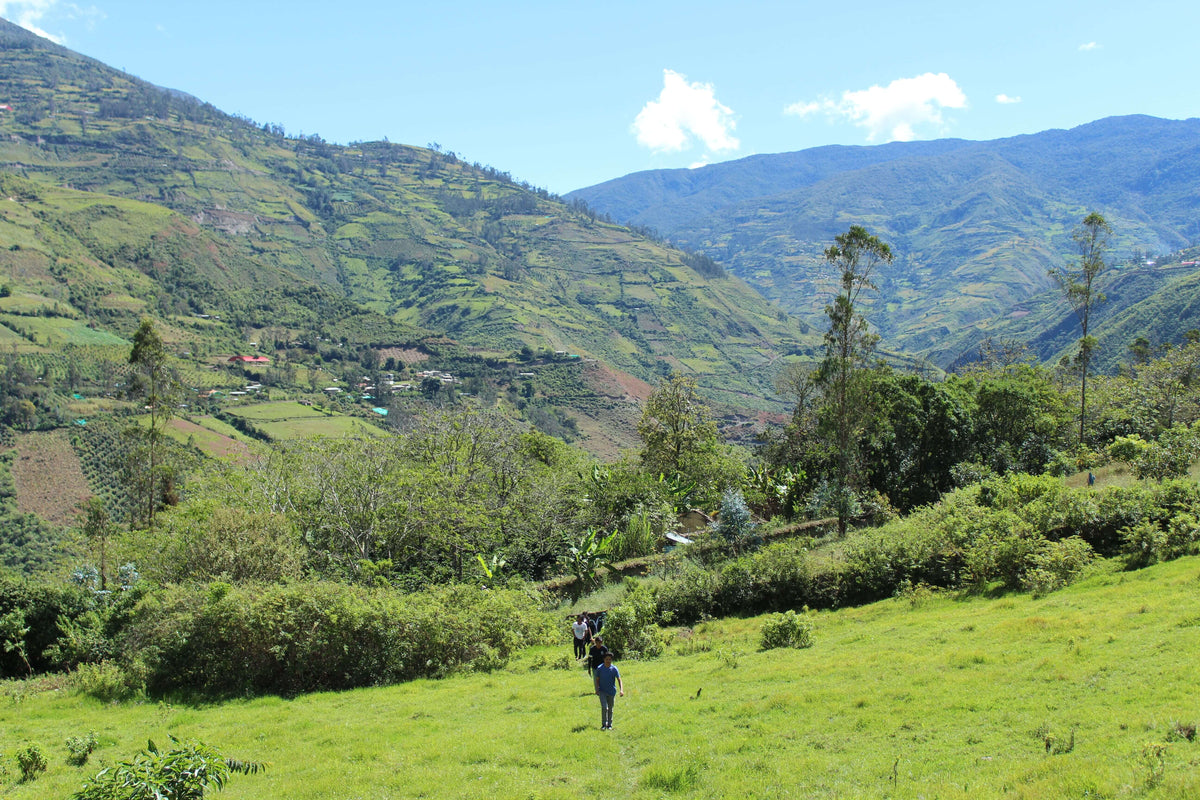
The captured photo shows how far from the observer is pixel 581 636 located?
15.8m

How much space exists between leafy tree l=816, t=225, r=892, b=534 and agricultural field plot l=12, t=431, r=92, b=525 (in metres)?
64.0

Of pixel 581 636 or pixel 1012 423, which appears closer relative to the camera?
pixel 581 636

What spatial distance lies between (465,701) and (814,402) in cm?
2522

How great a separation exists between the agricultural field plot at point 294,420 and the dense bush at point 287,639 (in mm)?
76467

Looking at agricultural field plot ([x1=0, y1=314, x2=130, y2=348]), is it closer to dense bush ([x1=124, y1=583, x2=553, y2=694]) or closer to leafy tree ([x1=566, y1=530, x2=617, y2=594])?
leafy tree ([x1=566, y1=530, x2=617, y2=594])

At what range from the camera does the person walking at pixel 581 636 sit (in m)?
15.7

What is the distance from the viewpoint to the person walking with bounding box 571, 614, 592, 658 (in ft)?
51.6

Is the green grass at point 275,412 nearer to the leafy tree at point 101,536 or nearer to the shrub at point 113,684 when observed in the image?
the leafy tree at point 101,536

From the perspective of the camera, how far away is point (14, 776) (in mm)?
9641

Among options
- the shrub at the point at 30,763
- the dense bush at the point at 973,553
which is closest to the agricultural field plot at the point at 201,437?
the dense bush at the point at 973,553

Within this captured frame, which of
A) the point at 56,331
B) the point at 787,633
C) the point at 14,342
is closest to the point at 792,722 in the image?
the point at 787,633

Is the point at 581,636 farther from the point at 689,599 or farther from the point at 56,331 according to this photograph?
the point at 56,331

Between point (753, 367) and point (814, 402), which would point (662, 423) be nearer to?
point (814, 402)

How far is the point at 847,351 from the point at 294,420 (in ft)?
284
